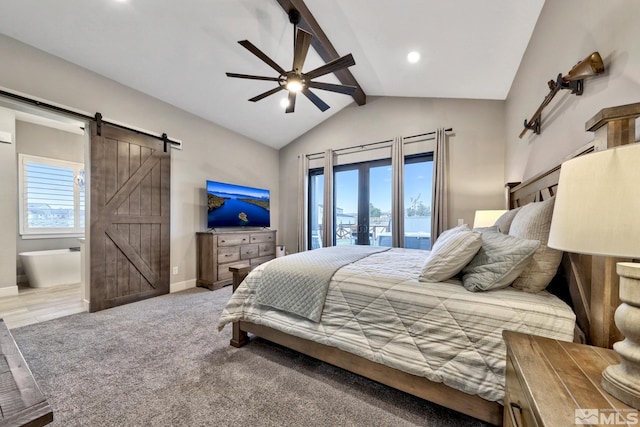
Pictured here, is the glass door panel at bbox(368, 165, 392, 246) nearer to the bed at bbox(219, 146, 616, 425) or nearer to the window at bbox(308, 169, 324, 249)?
the window at bbox(308, 169, 324, 249)

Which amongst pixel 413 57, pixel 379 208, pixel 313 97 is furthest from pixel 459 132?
pixel 313 97

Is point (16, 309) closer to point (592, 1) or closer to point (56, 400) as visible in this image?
point (56, 400)

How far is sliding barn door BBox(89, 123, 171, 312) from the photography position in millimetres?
2979

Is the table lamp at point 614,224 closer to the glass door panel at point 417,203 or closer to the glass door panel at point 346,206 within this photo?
the glass door panel at point 417,203

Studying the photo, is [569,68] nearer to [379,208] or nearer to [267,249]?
[379,208]

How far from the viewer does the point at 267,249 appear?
491cm

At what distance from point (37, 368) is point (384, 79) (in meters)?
4.80

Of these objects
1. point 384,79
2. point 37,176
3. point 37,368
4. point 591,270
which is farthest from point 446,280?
point 37,176

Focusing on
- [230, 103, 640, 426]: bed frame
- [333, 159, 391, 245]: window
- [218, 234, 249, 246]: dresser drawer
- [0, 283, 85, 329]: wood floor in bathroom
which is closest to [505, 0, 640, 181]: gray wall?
[230, 103, 640, 426]: bed frame

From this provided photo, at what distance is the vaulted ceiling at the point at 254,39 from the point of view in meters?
2.30

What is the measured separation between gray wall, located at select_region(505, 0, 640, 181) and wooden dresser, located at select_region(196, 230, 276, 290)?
12.7 ft

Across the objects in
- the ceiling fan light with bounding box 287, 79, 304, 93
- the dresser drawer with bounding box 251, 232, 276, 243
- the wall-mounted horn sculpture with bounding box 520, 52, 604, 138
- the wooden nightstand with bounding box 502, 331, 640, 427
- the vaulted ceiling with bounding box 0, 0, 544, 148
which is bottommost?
the wooden nightstand with bounding box 502, 331, 640, 427

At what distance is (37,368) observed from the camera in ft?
6.01

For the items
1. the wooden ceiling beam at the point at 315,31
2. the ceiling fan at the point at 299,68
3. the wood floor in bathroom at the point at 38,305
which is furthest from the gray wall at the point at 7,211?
the wooden ceiling beam at the point at 315,31
